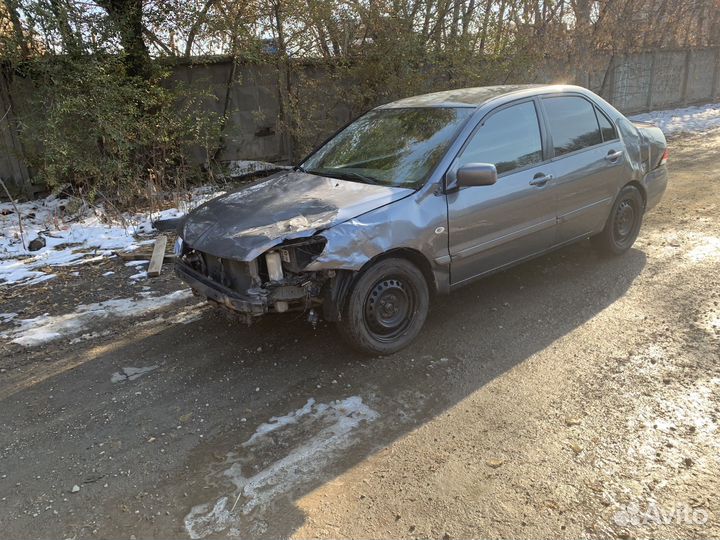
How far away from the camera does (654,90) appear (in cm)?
1770

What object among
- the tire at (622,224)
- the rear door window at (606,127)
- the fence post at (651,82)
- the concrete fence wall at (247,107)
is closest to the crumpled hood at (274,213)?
the rear door window at (606,127)

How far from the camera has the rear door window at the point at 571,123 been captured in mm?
4777

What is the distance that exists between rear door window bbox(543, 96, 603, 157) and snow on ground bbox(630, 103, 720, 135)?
1094cm

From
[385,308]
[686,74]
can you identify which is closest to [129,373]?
[385,308]

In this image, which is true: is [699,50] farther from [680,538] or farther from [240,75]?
[680,538]

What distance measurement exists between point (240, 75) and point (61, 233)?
4179 millimetres

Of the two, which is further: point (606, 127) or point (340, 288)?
point (606, 127)

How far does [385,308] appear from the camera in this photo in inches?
153

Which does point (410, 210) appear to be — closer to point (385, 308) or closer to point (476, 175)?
point (476, 175)

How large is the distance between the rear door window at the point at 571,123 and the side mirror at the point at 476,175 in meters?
1.18

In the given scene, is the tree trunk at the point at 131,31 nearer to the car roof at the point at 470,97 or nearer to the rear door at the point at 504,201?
the car roof at the point at 470,97

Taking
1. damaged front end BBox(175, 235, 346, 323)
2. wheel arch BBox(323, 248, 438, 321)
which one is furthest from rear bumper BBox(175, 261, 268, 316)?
wheel arch BBox(323, 248, 438, 321)

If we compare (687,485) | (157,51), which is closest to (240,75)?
(157,51)

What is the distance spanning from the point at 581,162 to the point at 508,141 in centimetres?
89
